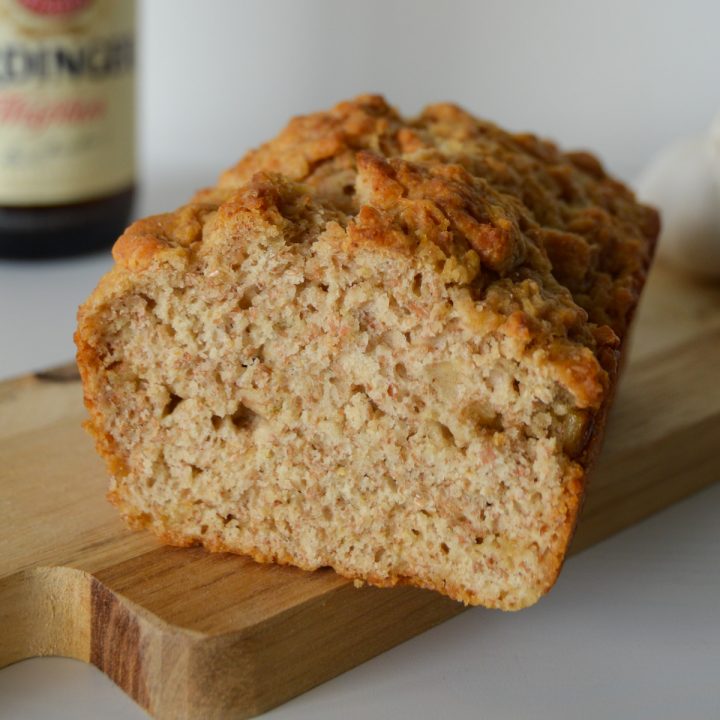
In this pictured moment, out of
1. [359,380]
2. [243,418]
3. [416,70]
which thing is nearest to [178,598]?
[243,418]

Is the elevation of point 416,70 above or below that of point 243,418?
below

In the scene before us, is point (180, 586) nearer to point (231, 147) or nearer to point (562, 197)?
point (562, 197)

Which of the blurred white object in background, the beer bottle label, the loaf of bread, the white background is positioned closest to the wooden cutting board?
the loaf of bread

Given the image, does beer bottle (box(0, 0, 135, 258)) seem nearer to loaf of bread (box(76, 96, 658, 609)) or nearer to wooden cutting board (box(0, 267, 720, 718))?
wooden cutting board (box(0, 267, 720, 718))

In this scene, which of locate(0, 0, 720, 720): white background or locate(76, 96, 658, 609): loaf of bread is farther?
locate(0, 0, 720, 720): white background

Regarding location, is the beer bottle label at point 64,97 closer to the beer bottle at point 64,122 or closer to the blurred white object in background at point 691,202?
the beer bottle at point 64,122

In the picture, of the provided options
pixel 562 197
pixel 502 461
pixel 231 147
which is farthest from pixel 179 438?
pixel 231 147

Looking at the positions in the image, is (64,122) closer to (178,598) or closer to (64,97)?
(64,97)
